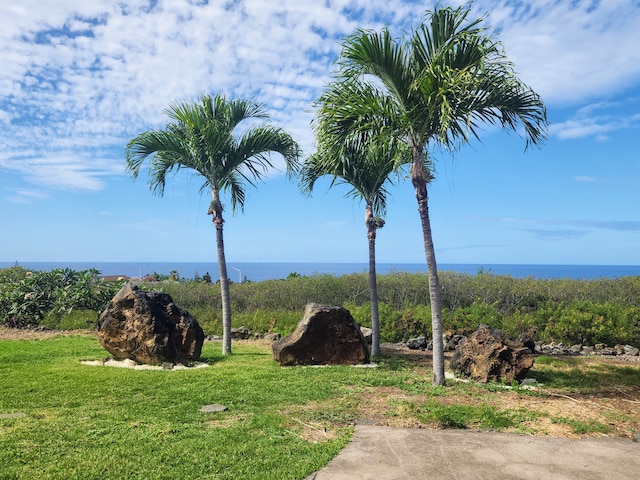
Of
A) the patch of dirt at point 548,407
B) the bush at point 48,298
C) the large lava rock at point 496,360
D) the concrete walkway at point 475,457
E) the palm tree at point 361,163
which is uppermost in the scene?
the palm tree at point 361,163

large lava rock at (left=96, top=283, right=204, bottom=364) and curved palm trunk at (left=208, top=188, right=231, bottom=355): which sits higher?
curved palm trunk at (left=208, top=188, right=231, bottom=355)

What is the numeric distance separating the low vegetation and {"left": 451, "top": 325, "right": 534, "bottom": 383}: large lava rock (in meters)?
4.78

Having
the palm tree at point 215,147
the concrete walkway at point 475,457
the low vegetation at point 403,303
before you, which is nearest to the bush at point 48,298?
the low vegetation at point 403,303

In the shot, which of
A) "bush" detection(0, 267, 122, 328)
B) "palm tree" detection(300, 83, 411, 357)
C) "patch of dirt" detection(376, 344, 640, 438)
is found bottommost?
"patch of dirt" detection(376, 344, 640, 438)

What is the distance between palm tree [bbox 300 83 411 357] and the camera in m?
7.87

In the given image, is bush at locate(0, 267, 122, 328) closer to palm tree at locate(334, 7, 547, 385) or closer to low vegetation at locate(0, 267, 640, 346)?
low vegetation at locate(0, 267, 640, 346)

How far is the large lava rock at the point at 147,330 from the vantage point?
930 cm

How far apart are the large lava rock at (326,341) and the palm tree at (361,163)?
48.2 inches

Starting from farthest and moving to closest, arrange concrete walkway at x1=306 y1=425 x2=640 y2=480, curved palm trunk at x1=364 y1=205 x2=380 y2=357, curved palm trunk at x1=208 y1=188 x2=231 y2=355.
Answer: curved palm trunk at x1=208 y1=188 x2=231 y2=355, curved palm trunk at x1=364 y1=205 x2=380 y2=357, concrete walkway at x1=306 y1=425 x2=640 y2=480

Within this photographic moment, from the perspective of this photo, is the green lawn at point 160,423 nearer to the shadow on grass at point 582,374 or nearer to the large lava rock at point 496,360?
the large lava rock at point 496,360

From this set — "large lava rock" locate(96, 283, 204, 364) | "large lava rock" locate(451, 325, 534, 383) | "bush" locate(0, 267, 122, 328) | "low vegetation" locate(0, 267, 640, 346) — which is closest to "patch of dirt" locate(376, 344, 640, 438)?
"large lava rock" locate(451, 325, 534, 383)

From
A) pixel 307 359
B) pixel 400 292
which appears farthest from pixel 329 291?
pixel 307 359

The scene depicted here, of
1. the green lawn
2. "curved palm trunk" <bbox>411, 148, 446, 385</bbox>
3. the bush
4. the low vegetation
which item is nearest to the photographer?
the green lawn

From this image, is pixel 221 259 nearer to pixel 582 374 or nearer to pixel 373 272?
pixel 373 272
